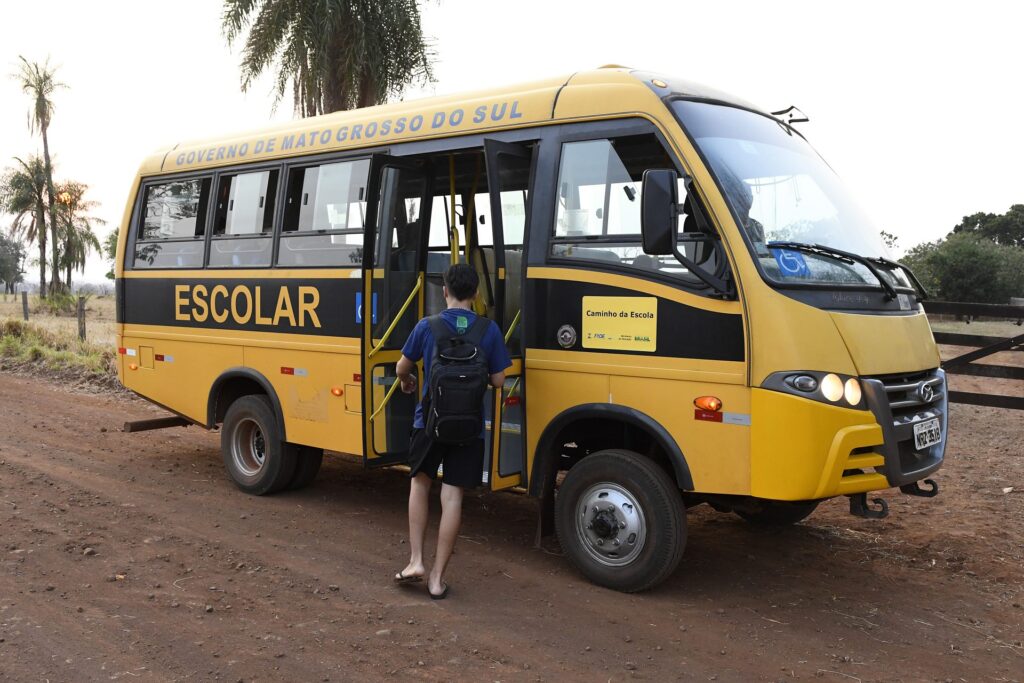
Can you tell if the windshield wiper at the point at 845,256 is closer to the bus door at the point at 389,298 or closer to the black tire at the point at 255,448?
the bus door at the point at 389,298

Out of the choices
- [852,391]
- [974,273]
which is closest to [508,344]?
[852,391]

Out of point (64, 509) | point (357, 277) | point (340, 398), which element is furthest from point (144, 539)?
point (357, 277)

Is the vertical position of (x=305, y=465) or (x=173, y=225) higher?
(x=173, y=225)

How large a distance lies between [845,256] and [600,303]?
1.41m

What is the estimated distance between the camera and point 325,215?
22.3 feet

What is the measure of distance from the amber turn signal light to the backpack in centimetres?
120

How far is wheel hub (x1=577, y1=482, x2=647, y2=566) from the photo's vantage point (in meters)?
5.16

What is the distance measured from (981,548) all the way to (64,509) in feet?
22.1

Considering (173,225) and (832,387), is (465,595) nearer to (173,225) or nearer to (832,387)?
(832,387)

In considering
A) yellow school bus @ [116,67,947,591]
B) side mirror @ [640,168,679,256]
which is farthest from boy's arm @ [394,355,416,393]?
side mirror @ [640,168,679,256]

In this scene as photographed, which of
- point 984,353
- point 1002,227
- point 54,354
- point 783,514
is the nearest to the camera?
point 783,514

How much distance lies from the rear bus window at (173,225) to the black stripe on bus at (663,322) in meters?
3.72

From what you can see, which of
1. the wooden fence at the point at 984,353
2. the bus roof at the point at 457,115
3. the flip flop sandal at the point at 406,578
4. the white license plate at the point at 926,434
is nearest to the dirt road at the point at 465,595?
the flip flop sandal at the point at 406,578

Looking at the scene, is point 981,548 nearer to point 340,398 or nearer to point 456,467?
point 456,467
